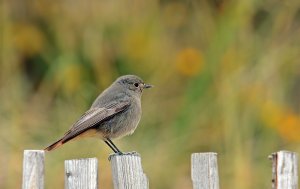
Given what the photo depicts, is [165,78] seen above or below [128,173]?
above

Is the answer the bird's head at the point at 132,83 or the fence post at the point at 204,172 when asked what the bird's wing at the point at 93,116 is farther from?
the fence post at the point at 204,172

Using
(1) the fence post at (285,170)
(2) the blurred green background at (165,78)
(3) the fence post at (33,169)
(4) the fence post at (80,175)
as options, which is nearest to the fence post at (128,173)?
(4) the fence post at (80,175)

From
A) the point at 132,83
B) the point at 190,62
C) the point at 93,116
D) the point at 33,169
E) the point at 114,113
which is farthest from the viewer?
the point at 190,62

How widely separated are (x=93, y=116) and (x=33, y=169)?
168cm

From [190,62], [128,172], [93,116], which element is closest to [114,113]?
[93,116]

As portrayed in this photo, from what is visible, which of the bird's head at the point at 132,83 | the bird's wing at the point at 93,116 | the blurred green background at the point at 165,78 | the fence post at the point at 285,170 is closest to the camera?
the fence post at the point at 285,170

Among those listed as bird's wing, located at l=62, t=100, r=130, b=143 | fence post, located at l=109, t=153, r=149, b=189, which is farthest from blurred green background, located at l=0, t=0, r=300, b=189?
fence post, located at l=109, t=153, r=149, b=189

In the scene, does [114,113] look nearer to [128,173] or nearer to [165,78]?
[128,173]

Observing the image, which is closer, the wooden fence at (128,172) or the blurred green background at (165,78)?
the wooden fence at (128,172)

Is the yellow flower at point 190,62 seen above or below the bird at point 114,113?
above

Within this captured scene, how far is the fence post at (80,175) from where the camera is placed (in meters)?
3.75

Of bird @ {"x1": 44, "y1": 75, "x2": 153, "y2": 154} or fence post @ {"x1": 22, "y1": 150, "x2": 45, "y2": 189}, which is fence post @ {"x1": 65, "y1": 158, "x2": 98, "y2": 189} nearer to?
fence post @ {"x1": 22, "y1": 150, "x2": 45, "y2": 189}

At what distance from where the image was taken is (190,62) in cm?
757

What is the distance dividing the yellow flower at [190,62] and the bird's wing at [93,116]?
6.32 feet
